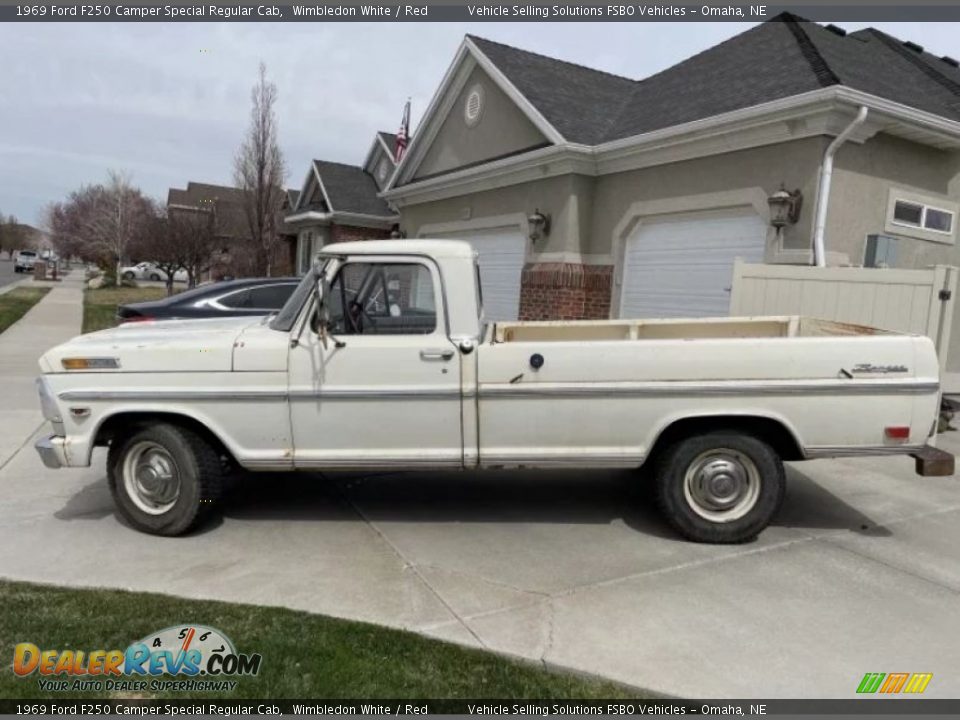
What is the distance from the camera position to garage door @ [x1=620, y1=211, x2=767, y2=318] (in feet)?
30.5

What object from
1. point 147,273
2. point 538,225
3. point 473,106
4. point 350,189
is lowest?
point 147,273

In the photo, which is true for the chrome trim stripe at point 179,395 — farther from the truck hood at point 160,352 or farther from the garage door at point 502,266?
the garage door at point 502,266

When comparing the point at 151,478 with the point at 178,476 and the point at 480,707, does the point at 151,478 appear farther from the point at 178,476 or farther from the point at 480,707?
the point at 480,707

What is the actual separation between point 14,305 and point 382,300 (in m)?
22.4

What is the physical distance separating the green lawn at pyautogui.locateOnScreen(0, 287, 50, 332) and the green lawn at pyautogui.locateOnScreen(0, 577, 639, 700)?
15.1 meters

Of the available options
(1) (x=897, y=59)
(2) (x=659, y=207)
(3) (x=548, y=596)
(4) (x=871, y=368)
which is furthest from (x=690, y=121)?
(3) (x=548, y=596)

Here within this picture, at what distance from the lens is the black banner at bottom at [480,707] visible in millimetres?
2842

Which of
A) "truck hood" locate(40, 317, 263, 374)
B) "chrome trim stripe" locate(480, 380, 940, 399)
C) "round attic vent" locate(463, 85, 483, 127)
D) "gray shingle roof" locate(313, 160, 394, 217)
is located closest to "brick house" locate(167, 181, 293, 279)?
"gray shingle roof" locate(313, 160, 394, 217)

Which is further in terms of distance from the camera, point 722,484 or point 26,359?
point 26,359

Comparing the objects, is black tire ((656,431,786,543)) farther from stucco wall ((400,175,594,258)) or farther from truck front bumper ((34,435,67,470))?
stucco wall ((400,175,594,258))

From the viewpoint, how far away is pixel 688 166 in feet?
32.9

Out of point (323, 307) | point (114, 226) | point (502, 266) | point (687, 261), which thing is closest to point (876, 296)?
point (687, 261)

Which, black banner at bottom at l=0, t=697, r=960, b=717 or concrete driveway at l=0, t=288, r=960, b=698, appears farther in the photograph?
concrete driveway at l=0, t=288, r=960, b=698

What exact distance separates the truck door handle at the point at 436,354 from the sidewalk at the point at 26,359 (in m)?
4.27
